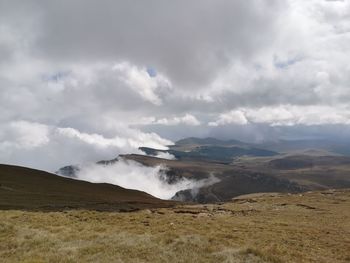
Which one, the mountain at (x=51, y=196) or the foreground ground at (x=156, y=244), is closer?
the foreground ground at (x=156, y=244)

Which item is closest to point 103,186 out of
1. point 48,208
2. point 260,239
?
point 48,208

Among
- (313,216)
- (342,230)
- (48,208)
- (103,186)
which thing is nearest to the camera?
(342,230)

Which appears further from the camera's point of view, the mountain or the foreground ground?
the mountain

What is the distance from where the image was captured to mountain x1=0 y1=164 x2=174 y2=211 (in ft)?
169

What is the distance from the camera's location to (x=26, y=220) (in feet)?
107

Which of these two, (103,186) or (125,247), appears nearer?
(125,247)

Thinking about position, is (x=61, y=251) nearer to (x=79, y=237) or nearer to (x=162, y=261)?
(x=79, y=237)

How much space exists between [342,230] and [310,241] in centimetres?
846

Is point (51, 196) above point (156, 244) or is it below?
above

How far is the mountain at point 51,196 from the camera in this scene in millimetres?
51409

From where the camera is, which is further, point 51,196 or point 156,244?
point 51,196

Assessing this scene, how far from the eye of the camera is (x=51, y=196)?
2440 inches

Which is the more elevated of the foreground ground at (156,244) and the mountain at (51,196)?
the mountain at (51,196)

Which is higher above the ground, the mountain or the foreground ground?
the mountain
